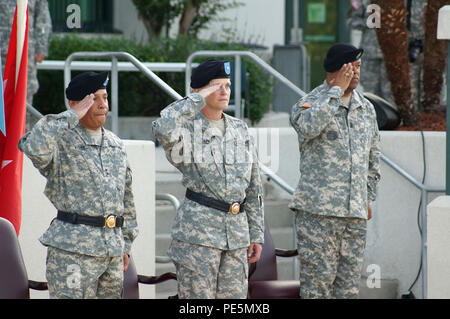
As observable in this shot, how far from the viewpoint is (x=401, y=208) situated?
7.71 m

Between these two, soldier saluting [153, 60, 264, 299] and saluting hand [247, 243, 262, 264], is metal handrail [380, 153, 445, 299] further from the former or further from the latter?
soldier saluting [153, 60, 264, 299]

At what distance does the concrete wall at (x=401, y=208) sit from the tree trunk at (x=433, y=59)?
1.26 meters

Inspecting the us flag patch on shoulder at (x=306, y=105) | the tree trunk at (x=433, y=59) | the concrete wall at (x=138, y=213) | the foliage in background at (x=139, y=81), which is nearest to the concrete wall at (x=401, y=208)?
the tree trunk at (x=433, y=59)

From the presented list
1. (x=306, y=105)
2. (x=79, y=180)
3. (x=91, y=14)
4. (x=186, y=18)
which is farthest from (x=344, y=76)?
(x=91, y=14)

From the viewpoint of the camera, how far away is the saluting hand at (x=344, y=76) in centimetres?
567

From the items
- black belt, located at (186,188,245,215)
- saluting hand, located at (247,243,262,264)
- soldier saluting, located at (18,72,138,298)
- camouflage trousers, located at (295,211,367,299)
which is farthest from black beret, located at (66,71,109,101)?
camouflage trousers, located at (295,211,367,299)

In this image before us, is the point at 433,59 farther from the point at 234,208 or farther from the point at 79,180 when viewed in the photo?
the point at 79,180

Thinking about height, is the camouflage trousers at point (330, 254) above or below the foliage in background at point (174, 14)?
below

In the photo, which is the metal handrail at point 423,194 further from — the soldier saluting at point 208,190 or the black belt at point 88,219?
the black belt at point 88,219

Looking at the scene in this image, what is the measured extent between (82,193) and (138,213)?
5.45ft

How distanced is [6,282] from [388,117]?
4148mm

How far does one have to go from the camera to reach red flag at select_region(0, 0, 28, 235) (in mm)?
5715

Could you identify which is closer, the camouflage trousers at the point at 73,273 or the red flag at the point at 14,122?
the camouflage trousers at the point at 73,273

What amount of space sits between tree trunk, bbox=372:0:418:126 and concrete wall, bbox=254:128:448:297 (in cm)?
83
